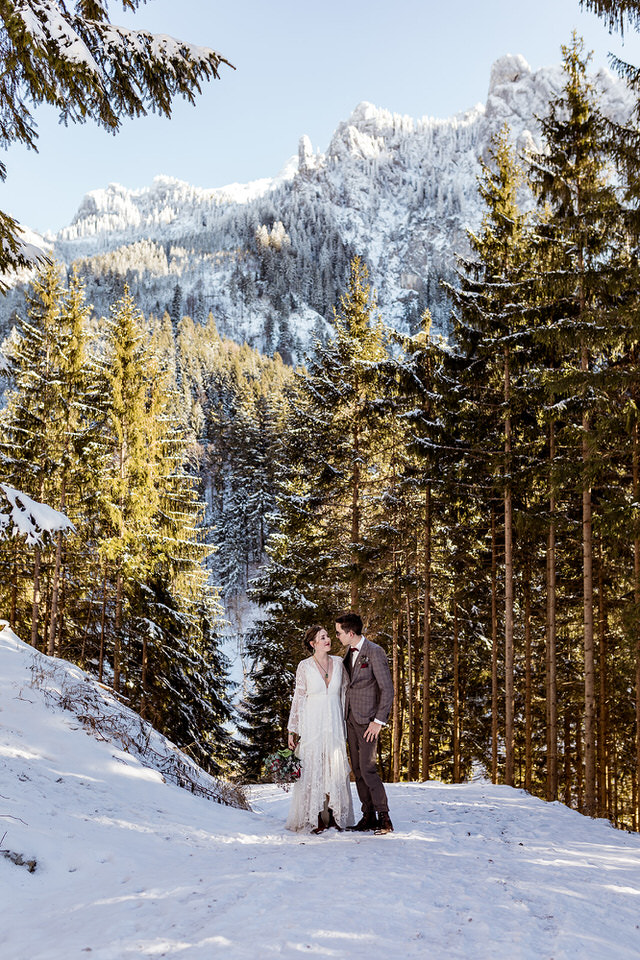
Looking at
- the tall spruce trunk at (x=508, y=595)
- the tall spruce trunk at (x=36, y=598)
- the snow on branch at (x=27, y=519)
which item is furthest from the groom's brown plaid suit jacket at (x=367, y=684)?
the tall spruce trunk at (x=36, y=598)

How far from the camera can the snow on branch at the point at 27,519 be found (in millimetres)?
6250

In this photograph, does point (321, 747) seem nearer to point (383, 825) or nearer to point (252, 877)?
point (383, 825)

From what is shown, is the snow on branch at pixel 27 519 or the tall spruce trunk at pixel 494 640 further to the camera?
the tall spruce trunk at pixel 494 640

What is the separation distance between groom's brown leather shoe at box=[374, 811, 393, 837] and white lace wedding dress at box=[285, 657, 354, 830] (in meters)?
0.41

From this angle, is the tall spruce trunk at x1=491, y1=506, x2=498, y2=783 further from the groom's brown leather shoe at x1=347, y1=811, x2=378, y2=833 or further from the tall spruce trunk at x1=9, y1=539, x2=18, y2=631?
the tall spruce trunk at x1=9, y1=539, x2=18, y2=631

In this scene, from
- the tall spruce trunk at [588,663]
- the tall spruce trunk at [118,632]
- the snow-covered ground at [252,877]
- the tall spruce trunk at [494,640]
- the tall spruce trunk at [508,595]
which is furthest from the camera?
the tall spruce trunk at [118,632]

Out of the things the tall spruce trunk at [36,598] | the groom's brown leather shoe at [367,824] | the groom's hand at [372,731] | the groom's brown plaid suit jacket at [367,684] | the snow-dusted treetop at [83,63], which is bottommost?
the groom's brown leather shoe at [367,824]

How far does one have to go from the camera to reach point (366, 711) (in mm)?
6094

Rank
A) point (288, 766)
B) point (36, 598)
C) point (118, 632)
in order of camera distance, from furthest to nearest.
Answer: point (118, 632), point (36, 598), point (288, 766)

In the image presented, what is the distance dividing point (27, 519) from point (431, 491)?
39.8ft

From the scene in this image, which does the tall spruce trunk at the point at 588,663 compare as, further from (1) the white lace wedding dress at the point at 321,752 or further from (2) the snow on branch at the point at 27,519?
(2) the snow on branch at the point at 27,519

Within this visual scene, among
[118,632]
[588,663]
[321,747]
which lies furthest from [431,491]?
[321,747]

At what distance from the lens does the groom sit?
233 inches

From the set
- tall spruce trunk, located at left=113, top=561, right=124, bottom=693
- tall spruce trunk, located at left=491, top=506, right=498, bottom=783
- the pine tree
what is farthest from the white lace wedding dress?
tall spruce trunk, located at left=113, top=561, right=124, bottom=693
